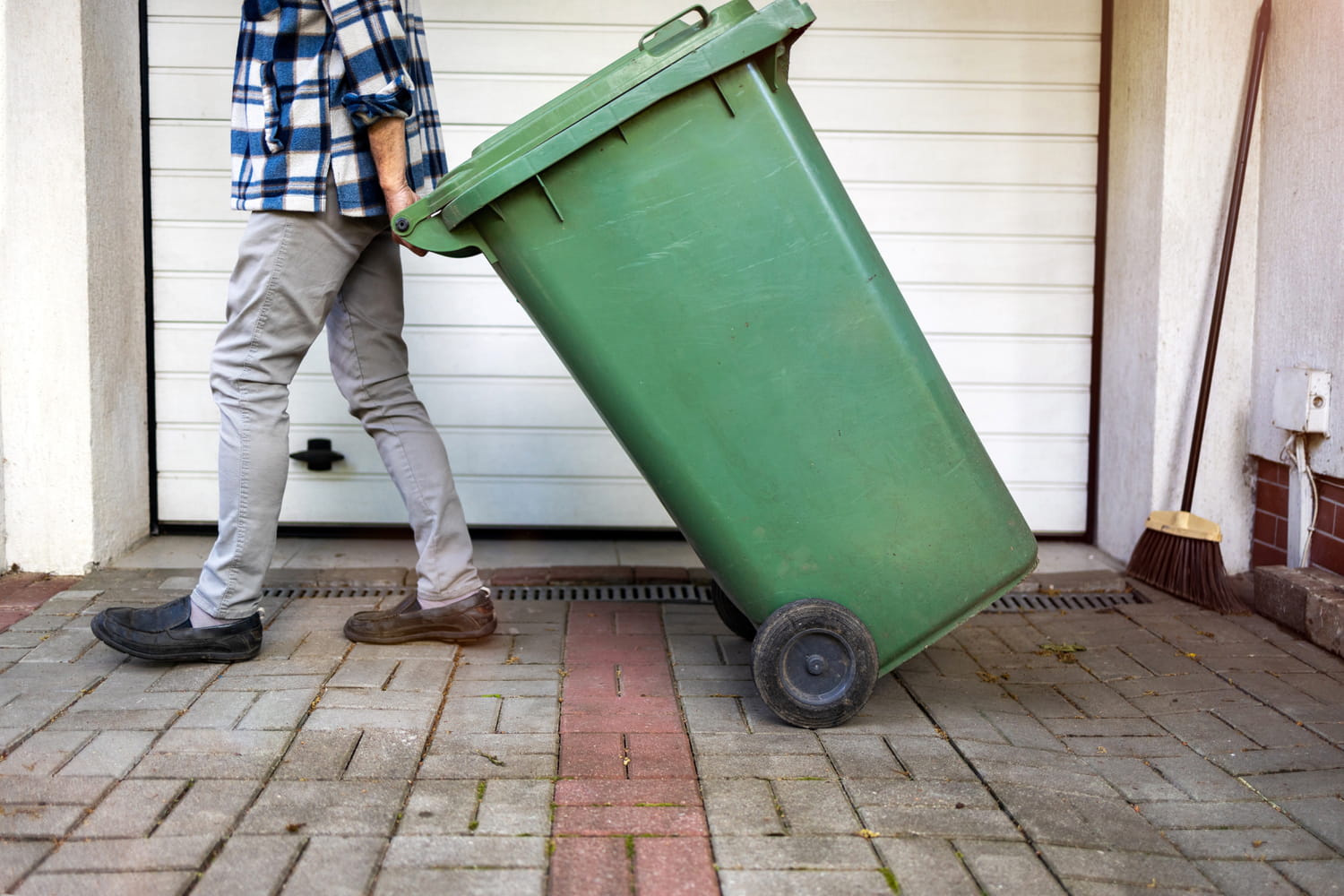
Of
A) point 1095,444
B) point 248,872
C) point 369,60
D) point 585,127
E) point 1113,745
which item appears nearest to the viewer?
point 248,872

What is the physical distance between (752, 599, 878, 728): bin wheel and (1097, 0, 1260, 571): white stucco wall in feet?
6.43

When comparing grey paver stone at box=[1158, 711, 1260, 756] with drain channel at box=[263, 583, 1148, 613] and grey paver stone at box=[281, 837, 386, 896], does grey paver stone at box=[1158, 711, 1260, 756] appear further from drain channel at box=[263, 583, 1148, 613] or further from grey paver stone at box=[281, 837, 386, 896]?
grey paver stone at box=[281, 837, 386, 896]

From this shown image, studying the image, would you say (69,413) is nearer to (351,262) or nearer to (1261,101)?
(351,262)

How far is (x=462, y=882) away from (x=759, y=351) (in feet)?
4.14

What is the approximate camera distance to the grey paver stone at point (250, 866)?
2094 mm

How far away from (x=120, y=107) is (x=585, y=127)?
2384mm

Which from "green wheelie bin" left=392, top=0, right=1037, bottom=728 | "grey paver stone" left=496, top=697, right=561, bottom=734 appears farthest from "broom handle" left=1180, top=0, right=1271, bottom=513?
"grey paver stone" left=496, top=697, right=561, bottom=734

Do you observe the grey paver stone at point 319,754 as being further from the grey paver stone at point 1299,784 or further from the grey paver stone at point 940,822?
the grey paver stone at point 1299,784

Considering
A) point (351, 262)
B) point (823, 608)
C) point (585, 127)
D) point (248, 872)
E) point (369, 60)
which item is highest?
point (369, 60)

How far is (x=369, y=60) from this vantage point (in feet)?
9.95

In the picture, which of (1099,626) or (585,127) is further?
(1099,626)

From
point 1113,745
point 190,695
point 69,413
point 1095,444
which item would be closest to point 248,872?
point 190,695

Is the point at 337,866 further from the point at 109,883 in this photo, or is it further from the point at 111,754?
the point at 111,754

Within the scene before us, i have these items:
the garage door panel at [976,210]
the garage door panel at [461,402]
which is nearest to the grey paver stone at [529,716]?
the garage door panel at [461,402]
